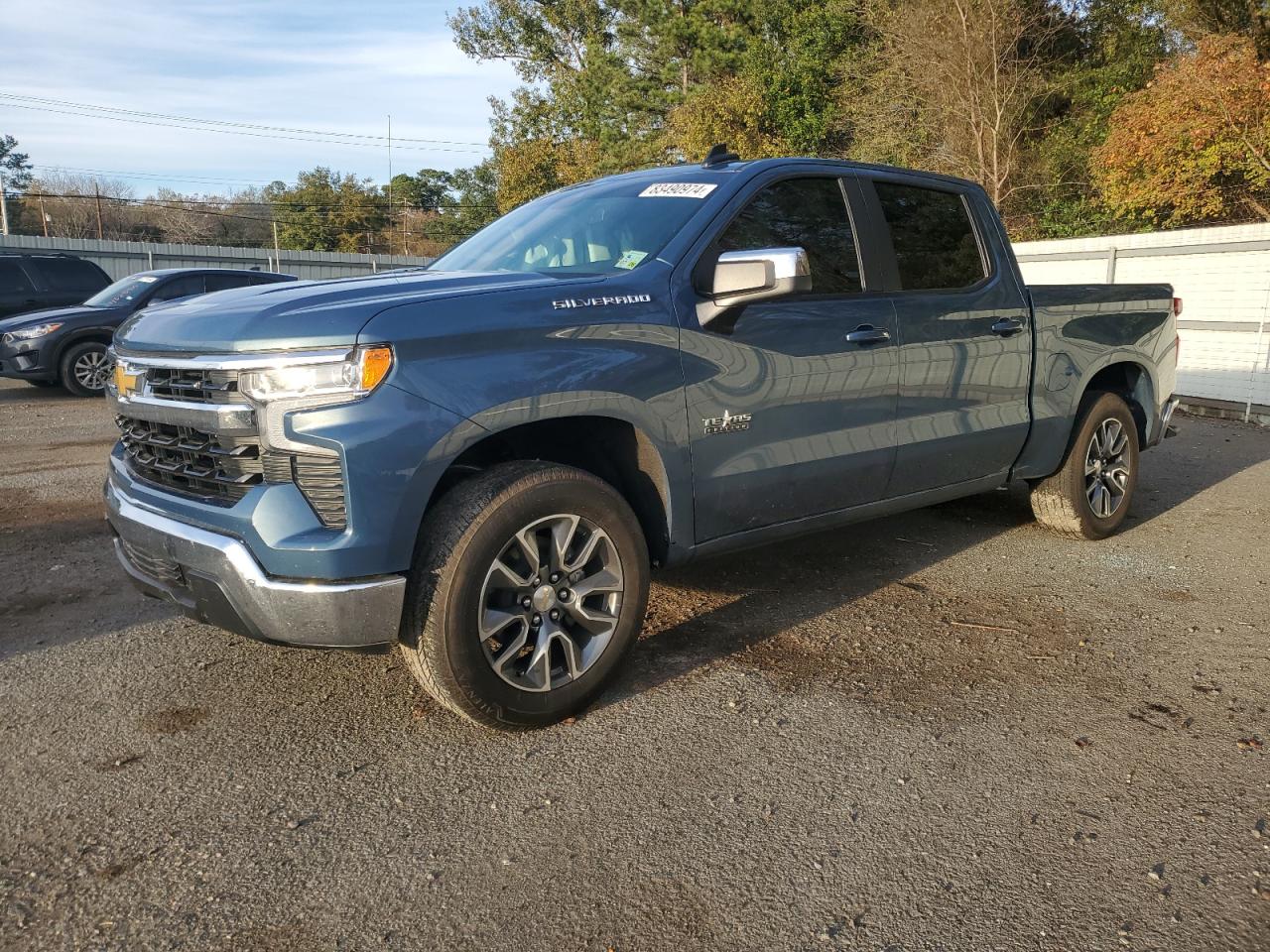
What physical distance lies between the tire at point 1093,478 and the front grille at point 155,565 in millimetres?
4468

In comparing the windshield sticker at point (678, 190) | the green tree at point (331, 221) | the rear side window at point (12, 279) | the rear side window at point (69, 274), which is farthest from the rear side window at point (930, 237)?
the green tree at point (331, 221)

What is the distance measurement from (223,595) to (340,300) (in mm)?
956

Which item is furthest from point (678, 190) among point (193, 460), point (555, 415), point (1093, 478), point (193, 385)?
point (1093, 478)

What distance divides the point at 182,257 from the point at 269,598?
81.1 feet

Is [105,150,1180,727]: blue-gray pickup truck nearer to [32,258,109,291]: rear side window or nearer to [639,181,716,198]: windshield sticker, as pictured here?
[639,181,716,198]: windshield sticker

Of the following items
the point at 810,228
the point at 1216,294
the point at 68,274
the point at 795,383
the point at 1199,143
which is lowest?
the point at 795,383

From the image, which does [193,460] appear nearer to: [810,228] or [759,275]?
[759,275]

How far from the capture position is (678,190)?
398 cm

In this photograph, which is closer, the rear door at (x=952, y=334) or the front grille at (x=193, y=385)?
the front grille at (x=193, y=385)

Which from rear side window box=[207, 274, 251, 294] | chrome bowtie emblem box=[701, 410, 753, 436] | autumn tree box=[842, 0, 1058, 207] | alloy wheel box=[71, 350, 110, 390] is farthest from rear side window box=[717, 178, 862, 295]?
autumn tree box=[842, 0, 1058, 207]

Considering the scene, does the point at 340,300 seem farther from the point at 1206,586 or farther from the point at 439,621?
the point at 1206,586

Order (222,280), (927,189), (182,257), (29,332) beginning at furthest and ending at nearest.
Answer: (182,257) < (222,280) < (29,332) < (927,189)

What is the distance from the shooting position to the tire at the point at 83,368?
11.4 m

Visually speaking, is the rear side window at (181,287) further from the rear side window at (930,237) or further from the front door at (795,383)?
the front door at (795,383)
